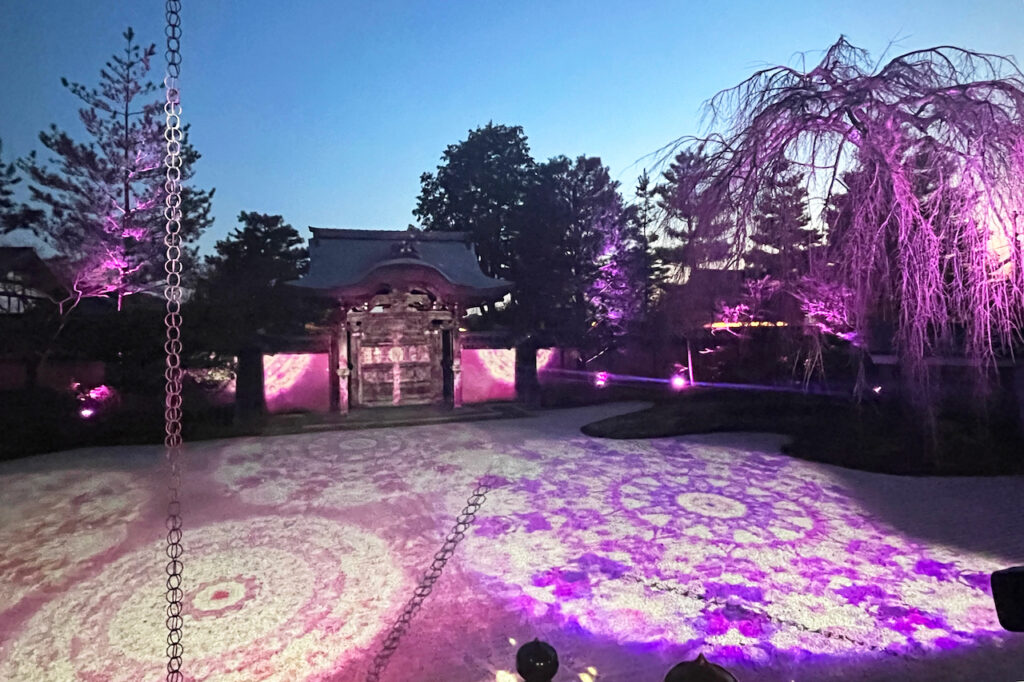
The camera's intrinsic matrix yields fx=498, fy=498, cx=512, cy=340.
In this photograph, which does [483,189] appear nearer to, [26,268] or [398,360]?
[398,360]

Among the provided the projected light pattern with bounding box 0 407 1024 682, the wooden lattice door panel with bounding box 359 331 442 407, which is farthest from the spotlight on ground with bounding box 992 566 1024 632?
the wooden lattice door panel with bounding box 359 331 442 407

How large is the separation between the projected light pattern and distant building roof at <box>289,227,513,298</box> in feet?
21.5

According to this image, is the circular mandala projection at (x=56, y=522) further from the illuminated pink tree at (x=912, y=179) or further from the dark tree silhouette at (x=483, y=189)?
the dark tree silhouette at (x=483, y=189)

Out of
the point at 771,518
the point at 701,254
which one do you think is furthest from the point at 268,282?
the point at 771,518

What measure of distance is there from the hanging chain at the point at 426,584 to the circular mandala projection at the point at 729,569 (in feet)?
0.73

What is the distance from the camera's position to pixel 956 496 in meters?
6.23

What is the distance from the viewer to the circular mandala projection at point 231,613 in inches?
121

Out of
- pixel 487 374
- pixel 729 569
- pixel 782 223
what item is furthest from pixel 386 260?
pixel 729 569

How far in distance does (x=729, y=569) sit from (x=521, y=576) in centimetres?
181

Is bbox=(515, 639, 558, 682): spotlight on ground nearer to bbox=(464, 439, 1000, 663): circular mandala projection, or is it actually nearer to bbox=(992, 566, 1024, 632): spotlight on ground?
bbox=(992, 566, 1024, 632): spotlight on ground

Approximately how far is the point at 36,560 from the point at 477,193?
20.8 meters

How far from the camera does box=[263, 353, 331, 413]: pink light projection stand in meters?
12.9

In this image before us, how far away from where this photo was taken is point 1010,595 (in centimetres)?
162

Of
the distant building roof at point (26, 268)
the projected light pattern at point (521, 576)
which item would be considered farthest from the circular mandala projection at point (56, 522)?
the distant building roof at point (26, 268)
